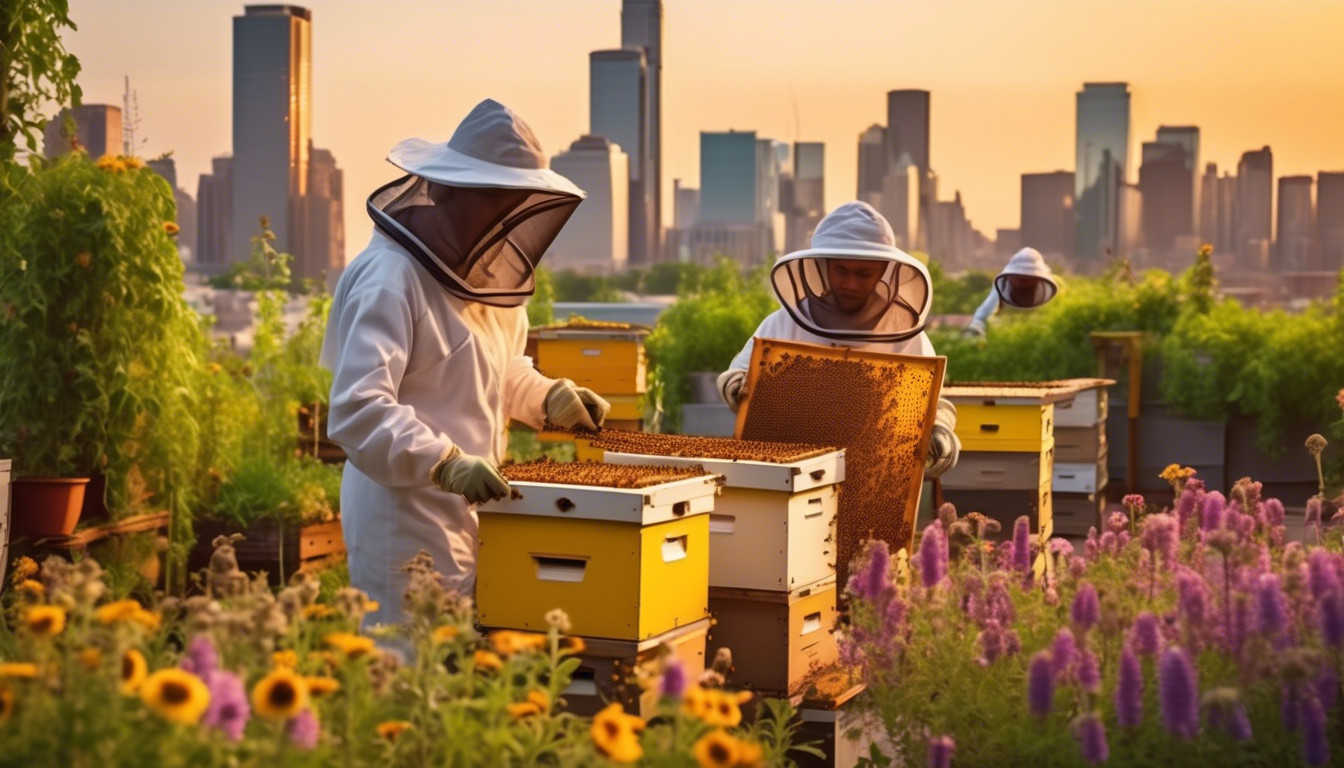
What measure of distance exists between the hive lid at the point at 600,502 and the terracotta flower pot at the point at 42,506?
3.24 m

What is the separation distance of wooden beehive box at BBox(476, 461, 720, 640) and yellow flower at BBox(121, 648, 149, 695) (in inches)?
51.6

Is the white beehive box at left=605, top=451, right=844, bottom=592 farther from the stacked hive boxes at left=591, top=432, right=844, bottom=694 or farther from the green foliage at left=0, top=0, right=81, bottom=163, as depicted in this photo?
the green foliage at left=0, top=0, right=81, bottom=163

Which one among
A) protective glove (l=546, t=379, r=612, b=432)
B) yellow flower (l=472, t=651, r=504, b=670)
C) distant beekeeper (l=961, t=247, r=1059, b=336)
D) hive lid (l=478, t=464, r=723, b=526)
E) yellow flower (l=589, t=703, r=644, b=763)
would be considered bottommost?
yellow flower (l=589, t=703, r=644, b=763)

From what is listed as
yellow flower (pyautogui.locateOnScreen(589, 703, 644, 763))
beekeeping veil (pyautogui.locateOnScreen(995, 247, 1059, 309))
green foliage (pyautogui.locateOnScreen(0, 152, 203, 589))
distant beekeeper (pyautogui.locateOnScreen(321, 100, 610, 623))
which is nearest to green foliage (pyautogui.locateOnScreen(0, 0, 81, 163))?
green foliage (pyautogui.locateOnScreen(0, 152, 203, 589))

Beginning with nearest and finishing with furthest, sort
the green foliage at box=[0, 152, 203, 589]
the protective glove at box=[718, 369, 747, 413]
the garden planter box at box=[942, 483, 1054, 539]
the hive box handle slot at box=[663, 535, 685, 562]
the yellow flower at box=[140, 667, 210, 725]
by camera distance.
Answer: the yellow flower at box=[140, 667, 210, 725] → the hive box handle slot at box=[663, 535, 685, 562] → the protective glove at box=[718, 369, 747, 413] → the green foliage at box=[0, 152, 203, 589] → the garden planter box at box=[942, 483, 1054, 539]

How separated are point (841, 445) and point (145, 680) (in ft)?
8.54

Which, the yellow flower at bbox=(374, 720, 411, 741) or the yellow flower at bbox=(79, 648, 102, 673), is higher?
the yellow flower at bbox=(79, 648, 102, 673)

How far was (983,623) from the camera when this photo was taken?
10.4ft

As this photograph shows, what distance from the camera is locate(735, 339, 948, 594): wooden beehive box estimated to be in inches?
172

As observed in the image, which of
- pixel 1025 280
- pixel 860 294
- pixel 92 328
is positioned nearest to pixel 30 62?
pixel 92 328

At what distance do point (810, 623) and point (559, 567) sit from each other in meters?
0.79

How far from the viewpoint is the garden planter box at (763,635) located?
3.71 meters

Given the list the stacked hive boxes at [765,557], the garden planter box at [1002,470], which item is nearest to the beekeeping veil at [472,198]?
the stacked hive boxes at [765,557]

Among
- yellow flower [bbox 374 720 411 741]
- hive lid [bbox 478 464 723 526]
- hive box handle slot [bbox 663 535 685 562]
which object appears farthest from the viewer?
hive box handle slot [bbox 663 535 685 562]
